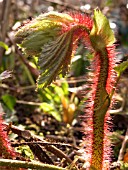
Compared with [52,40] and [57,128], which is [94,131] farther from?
[57,128]

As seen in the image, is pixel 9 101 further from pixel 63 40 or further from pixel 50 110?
pixel 63 40

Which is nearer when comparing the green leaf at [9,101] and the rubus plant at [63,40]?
the rubus plant at [63,40]

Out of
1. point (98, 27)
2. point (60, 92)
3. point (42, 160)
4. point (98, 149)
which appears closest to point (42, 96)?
point (60, 92)

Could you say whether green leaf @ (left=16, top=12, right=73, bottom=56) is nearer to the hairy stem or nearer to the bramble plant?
the bramble plant

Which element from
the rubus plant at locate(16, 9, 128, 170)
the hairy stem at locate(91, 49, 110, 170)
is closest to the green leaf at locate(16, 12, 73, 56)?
the rubus plant at locate(16, 9, 128, 170)

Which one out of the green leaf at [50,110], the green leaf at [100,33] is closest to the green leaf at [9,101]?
the green leaf at [50,110]

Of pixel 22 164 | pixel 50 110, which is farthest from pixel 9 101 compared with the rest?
pixel 22 164

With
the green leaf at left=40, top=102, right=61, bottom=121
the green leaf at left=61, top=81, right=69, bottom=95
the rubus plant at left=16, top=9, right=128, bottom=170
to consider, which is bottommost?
the green leaf at left=40, top=102, right=61, bottom=121

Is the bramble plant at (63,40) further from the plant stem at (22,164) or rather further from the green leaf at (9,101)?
the green leaf at (9,101)
